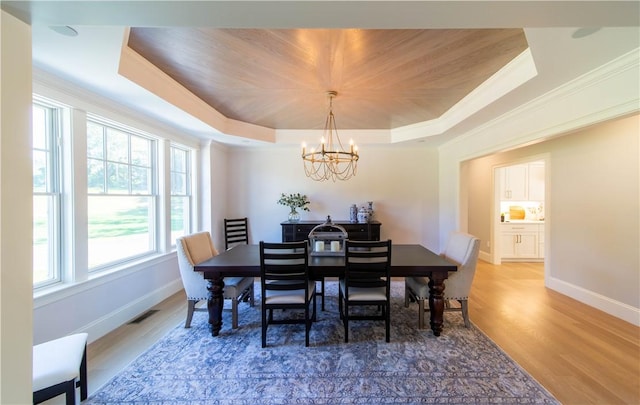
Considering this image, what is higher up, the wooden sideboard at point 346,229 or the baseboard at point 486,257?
the wooden sideboard at point 346,229

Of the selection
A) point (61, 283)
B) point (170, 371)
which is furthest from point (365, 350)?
point (61, 283)

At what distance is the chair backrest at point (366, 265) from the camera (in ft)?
7.69

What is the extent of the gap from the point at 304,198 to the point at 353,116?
1885mm

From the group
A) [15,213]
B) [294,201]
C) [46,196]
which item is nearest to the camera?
[15,213]

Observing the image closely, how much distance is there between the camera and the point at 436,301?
253cm

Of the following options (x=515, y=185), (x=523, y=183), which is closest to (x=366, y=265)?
(x=515, y=185)

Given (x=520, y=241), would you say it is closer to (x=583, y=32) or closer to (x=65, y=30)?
(x=583, y=32)

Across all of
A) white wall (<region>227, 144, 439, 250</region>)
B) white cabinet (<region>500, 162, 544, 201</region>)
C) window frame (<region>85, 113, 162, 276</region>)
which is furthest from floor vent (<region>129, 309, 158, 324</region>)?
white cabinet (<region>500, 162, 544, 201</region>)

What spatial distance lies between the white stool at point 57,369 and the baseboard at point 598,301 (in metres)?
5.04

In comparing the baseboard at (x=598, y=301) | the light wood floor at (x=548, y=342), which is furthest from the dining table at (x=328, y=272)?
the baseboard at (x=598, y=301)

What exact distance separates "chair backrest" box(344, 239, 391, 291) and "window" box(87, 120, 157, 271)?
264cm

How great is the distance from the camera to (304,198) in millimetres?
4996

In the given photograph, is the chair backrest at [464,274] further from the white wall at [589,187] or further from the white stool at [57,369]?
the white stool at [57,369]

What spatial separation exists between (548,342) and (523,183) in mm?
4274
